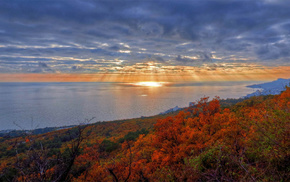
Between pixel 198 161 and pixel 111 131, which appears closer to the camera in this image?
pixel 198 161

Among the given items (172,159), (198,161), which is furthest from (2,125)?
(198,161)

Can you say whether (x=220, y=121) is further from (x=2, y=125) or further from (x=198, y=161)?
(x=2, y=125)

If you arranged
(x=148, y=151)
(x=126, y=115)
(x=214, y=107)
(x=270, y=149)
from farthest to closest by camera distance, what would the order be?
1. (x=126, y=115)
2. (x=214, y=107)
3. (x=148, y=151)
4. (x=270, y=149)

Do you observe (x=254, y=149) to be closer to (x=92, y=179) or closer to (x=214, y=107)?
(x=92, y=179)

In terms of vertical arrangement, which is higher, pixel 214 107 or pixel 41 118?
pixel 214 107

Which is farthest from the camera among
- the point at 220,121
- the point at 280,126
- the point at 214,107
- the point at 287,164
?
the point at 214,107

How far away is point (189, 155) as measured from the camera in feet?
58.7

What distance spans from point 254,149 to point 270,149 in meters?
1.42

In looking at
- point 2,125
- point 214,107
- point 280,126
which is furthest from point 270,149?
point 2,125

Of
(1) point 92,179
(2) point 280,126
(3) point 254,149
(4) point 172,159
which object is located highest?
(2) point 280,126

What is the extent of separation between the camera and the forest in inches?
278

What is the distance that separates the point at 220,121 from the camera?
2323cm

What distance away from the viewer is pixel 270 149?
9.29 m

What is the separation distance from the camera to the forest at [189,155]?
7.07 metres
